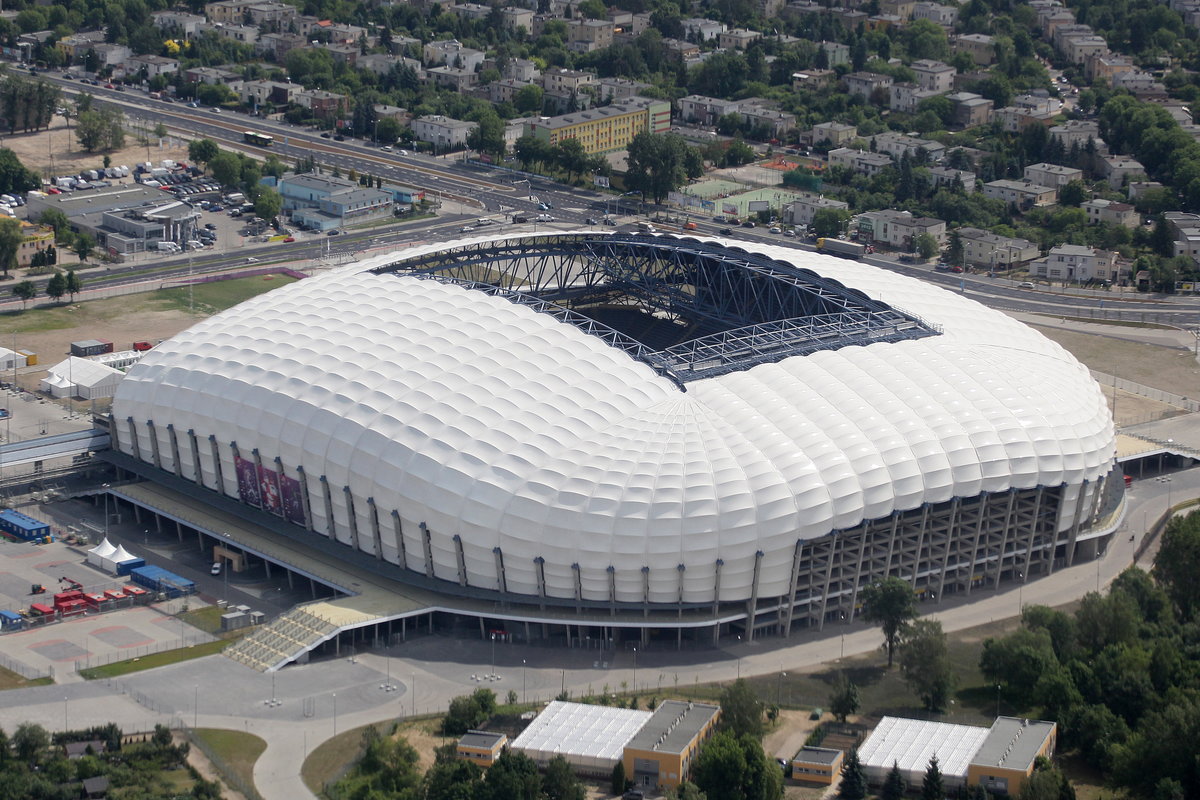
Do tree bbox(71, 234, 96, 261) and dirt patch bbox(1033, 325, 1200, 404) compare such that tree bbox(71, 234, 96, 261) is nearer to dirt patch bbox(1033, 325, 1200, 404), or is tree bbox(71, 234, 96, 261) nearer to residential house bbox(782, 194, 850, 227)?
residential house bbox(782, 194, 850, 227)

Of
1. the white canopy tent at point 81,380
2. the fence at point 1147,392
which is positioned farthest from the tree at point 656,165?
the white canopy tent at point 81,380

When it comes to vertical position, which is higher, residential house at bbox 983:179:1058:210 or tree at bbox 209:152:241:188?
residential house at bbox 983:179:1058:210

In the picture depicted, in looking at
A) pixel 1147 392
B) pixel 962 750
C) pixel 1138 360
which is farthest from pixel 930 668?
pixel 1138 360

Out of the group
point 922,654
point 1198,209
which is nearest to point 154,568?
point 922,654

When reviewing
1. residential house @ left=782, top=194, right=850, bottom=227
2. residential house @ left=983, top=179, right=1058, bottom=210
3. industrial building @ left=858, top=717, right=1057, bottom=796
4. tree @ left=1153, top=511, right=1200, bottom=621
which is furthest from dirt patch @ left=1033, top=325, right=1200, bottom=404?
industrial building @ left=858, top=717, right=1057, bottom=796

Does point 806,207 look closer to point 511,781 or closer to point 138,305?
point 138,305

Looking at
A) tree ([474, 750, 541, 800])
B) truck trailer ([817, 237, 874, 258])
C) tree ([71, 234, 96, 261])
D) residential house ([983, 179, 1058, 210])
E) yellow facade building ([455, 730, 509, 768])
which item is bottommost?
tree ([71, 234, 96, 261])

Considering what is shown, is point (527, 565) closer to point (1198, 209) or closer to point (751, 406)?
point (751, 406)
